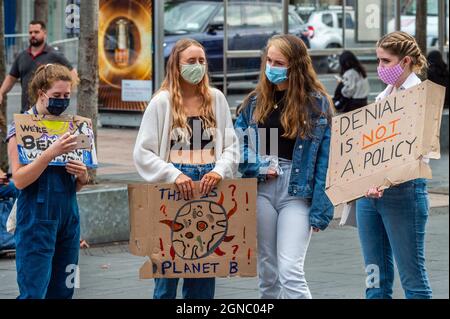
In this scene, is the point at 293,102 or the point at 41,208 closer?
the point at 41,208

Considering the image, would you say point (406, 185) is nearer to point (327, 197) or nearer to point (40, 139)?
point (327, 197)

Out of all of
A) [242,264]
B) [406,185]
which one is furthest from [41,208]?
[406,185]

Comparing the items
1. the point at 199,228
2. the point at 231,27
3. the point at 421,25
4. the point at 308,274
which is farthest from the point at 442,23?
the point at 199,228

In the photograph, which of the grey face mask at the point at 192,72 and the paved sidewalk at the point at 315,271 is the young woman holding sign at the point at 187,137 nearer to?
the grey face mask at the point at 192,72

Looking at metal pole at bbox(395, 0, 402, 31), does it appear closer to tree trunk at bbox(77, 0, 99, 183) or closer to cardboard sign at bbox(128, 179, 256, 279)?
tree trunk at bbox(77, 0, 99, 183)

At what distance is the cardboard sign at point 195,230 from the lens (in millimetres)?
5898

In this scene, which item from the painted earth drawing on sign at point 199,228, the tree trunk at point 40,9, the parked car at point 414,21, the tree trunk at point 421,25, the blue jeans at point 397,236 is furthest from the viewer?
the parked car at point 414,21

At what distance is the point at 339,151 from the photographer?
250 inches

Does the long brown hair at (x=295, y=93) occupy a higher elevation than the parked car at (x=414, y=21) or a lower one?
lower

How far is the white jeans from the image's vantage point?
6.07 metres

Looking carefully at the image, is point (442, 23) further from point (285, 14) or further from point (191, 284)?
point (191, 284)

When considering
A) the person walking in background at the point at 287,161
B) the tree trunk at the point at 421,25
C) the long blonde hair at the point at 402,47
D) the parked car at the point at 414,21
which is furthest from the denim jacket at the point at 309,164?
the parked car at the point at 414,21

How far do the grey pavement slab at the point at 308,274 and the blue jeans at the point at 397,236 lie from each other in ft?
5.14
